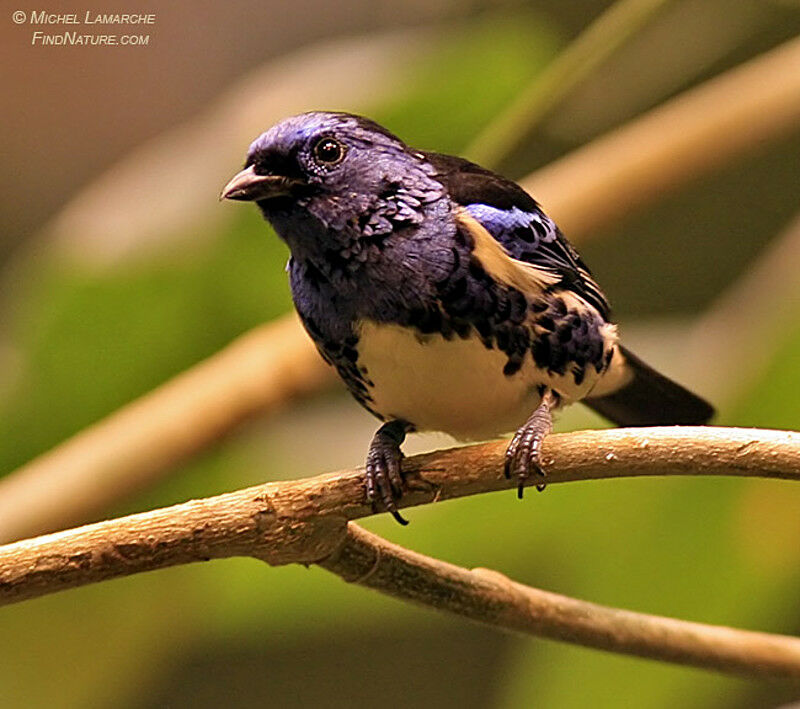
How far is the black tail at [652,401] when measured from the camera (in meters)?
1.74

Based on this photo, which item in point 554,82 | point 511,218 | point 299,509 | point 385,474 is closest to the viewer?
point 299,509

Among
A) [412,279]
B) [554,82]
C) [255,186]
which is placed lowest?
[412,279]

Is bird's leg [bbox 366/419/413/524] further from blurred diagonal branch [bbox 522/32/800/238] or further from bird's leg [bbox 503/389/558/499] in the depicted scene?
blurred diagonal branch [bbox 522/32/800/238]

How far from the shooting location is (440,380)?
140 centimetres

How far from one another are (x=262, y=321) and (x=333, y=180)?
2.45ft

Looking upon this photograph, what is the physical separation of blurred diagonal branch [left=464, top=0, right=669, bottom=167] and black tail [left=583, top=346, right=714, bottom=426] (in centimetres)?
47

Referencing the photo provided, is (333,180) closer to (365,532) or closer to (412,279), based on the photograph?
(412,279)

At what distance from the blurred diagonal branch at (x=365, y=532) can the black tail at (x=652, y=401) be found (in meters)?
0.40

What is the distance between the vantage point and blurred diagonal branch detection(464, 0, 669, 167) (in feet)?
6.57

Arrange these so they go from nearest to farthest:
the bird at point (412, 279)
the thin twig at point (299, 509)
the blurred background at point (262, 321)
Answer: the thin twig at point (299, 509), the bird at point (412, 279), the blurred background at point (262, 321)

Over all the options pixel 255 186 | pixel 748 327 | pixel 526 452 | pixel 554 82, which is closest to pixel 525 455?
pixel 526 452

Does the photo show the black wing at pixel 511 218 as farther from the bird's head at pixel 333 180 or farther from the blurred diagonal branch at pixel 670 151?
the blurred diagonal branch at pixel 670 151

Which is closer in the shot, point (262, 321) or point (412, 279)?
point (412, 279)

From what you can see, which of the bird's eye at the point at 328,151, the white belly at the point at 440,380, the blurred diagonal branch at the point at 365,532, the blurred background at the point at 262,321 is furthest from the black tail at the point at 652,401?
the bird's eye at the point at 328,151
